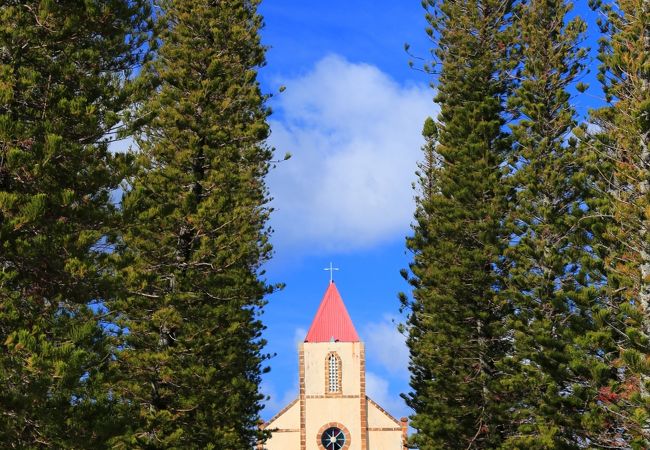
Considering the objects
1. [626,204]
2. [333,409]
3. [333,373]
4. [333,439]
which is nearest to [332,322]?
[333,373]

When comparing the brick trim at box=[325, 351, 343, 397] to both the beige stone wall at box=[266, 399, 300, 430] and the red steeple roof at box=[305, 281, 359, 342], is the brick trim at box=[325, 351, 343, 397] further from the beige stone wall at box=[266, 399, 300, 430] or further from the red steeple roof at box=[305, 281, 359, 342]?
the beige stone wall at box=[266, 399, 300, 430]

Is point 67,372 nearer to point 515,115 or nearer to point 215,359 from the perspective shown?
point 215,359

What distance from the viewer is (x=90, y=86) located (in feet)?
44.2

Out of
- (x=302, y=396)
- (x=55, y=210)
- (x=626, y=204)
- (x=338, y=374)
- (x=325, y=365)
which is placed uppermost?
(x=325, y=365)

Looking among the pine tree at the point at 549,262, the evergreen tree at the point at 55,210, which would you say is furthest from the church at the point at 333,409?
the evergreen tree at the point at 55,210

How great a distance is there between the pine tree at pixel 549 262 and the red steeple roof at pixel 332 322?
2159cm

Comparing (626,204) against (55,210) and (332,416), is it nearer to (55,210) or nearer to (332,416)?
(55,210)

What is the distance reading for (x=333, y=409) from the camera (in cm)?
4259

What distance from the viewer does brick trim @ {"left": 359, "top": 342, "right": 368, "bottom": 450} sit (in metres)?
42.3

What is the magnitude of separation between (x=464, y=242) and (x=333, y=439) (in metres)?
20.4

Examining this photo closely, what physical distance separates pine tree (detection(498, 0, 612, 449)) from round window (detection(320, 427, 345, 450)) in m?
20.6

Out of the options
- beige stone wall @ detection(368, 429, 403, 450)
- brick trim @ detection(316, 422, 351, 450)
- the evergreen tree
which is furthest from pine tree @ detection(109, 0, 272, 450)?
beige stone wall @ detection(368, 429, 403, 450)

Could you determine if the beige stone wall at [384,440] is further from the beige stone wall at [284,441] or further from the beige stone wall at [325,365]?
the beige stone wall at [284,441]

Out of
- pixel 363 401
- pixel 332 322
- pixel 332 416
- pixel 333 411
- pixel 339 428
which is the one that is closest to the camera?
pixel 339 428
